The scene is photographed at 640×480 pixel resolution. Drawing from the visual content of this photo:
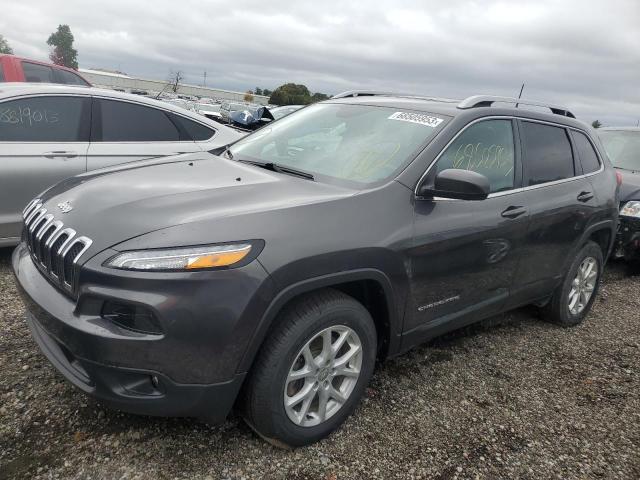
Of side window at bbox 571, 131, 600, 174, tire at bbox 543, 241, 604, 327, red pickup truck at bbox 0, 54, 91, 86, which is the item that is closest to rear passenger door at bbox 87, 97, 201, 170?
side window at bbox 571, 131, 600, 174

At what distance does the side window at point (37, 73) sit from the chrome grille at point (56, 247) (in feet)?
22.9

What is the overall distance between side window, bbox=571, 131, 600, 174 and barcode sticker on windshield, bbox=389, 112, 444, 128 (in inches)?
66.5

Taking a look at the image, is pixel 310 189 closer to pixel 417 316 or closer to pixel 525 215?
pixel 417 316

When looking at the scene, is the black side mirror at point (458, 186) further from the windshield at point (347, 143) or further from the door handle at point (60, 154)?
the door handle at point (60, 154)

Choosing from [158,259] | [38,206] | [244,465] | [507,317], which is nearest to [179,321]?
[158,259]

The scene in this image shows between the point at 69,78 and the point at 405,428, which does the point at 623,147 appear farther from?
the point at 69,78

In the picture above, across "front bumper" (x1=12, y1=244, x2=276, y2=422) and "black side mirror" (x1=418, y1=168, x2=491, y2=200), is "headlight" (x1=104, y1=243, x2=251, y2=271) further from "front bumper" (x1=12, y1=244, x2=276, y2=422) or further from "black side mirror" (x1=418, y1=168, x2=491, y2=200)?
"black side mirror" (x1=418, y1=168, x2=491, y2=200)

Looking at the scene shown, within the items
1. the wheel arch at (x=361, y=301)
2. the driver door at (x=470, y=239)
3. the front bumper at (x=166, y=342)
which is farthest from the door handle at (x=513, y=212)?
the front bumper at (x=166, y=342)

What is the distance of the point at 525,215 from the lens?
11.1ft

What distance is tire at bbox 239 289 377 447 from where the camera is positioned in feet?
7.34

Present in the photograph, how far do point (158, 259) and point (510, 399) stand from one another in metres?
2.32

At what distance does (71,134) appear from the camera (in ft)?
15.2

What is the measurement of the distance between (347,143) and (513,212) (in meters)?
1.14

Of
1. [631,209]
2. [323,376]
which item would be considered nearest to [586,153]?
[631,209]
